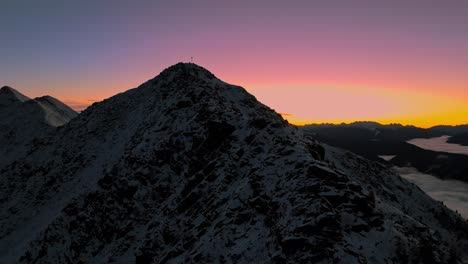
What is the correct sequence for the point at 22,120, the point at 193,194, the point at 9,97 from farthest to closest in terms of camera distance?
the point at 9,97
the point at 22,120
the point at 193,194

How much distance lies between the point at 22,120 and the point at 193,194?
6238 centimetres

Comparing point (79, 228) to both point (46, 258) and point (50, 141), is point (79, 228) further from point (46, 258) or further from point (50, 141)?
point (50, 141)

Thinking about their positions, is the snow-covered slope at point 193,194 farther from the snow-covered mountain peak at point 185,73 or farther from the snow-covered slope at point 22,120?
the snow-covered slope at point 22,120

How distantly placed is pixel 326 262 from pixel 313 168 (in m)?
8.93

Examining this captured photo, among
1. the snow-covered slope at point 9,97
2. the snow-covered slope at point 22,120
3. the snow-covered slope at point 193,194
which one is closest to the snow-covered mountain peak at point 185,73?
the snow-covered slope at point 193,194

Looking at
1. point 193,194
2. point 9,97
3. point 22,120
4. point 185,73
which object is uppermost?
point 185,73

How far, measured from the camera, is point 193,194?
35312mm

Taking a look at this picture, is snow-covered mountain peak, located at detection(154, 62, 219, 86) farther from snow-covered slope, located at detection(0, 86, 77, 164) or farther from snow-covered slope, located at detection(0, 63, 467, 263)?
snow-covered slope, located at detection(0, 86, 77, 164)

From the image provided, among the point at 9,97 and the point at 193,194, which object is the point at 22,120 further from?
the point at 193,194

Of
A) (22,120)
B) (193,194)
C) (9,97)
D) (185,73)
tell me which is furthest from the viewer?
(9,97)

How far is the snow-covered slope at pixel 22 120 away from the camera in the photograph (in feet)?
225

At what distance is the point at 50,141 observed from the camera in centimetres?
6259

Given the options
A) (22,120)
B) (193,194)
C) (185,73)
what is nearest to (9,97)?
(22,120)

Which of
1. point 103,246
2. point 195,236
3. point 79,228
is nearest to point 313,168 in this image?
point 195,236
